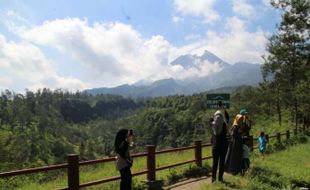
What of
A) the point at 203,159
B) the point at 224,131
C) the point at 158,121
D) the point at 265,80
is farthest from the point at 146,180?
the point at 158,121

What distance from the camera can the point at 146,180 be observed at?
39.2 feet

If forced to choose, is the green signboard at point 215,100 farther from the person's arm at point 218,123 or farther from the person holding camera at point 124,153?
the person holding camera at point 124,153

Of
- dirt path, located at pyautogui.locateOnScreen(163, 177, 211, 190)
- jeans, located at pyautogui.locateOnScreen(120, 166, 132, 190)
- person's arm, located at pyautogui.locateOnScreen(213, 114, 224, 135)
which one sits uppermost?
person's arm, located at pyautogui.locateOnScreen(213, 114, 224, 135)

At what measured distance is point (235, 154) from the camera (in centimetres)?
1334

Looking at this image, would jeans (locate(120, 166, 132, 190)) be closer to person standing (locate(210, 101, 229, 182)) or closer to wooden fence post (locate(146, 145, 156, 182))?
wooden fence post (locate(146, 145, 156, 182))

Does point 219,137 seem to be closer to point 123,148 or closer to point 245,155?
point 245,155

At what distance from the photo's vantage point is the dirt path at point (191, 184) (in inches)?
476

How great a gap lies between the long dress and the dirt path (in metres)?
0.78

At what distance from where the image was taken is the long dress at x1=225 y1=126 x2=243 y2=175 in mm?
13305

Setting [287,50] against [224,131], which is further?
[287,50]

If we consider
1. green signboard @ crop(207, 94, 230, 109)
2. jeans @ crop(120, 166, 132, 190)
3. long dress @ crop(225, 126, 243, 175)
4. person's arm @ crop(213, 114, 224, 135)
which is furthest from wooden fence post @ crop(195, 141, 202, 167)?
jeans @ crop(120, 166, 132, 190)

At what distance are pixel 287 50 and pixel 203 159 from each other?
21669 millimetres

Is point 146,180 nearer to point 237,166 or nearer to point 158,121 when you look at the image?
point 237,166

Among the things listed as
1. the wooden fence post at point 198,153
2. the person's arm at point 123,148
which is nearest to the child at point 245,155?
the wooden fence post at point 198,153
